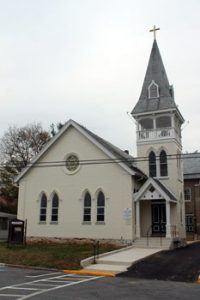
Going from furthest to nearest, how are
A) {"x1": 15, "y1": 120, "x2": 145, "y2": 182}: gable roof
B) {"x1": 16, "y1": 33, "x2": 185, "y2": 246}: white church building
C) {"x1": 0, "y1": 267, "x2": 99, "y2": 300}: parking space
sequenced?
{"x1": 15, "y1": 120, "x2": 145, "y2": 182}: gable roof
{"x1": 16, "y1": 33, "x2": 185, "y2": 246}: white church building
{"x1": 0, "y1": 267, "x2": 99, "y2": 300}: parking space

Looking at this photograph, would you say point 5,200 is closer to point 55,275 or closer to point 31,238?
point 31,238

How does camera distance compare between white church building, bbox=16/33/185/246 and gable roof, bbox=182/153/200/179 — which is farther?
gable roof, bbox=182/153/200/179

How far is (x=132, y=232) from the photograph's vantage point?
25.5 m

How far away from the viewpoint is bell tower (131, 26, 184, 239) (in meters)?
29.3

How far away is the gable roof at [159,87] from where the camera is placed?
3003cm

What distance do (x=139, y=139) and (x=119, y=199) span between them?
6.28 metres

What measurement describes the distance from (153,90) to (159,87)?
1.89 feet

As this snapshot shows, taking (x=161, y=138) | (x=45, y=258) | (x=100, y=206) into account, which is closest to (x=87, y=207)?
(x=100, y=206)

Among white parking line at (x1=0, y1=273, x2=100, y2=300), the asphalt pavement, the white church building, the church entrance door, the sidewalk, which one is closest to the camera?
white parking line at (x1=0, y1=273, x2=100, y2=300)

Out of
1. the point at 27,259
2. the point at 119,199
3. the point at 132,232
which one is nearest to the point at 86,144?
the point at 119,199

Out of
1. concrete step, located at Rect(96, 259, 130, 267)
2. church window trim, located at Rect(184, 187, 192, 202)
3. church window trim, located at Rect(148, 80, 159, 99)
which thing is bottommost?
concrete step, located at Rect(96, 259, 130, 267)

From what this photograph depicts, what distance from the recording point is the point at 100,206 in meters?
27.2

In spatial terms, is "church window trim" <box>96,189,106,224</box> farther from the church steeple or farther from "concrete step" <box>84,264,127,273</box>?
"concrete step" <box>84,264,127,273</box>

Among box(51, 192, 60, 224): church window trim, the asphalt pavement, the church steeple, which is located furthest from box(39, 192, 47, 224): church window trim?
the asphalt pavement
